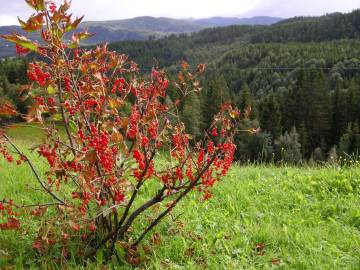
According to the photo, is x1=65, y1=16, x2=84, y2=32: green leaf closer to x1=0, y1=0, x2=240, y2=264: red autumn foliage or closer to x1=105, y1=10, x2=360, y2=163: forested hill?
x1=0, y1=0, x2=240, y2=264: red autumn foliage

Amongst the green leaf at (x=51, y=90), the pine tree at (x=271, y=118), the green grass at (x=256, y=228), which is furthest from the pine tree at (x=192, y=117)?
the green leaf at (x=51, y=90)

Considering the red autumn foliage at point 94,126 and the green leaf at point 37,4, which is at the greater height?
the green leaf at point 37,4

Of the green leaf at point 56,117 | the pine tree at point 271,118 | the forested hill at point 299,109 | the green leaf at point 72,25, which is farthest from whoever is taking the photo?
the pine tree at point 271,118

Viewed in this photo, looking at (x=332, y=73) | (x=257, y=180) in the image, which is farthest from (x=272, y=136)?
(x=257, y=180)

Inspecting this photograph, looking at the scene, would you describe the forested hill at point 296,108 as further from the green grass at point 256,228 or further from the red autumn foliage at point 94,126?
the red autumn foliage at point 94,126

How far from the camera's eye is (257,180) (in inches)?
280

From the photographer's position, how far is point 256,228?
16.0 ft

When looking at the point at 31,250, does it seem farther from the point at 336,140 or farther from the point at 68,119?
the point at 336,140

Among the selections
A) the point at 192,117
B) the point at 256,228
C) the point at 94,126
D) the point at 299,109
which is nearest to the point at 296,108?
the point at 299,109

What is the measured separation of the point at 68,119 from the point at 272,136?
64429mm

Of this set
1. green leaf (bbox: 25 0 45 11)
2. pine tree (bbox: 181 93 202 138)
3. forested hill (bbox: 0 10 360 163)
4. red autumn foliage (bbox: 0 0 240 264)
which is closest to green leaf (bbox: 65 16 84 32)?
red autumn foliage (bbox: 0 0 240 264)

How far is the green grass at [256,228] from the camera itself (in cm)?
418

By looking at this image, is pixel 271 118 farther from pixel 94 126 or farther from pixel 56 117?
pixel 94 126

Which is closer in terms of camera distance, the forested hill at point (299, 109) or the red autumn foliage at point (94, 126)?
the red autumn foliage at point (94, 126)
